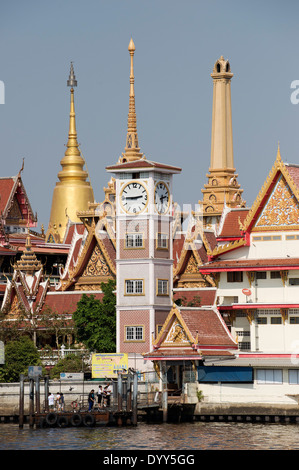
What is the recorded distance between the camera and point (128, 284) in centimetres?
9300

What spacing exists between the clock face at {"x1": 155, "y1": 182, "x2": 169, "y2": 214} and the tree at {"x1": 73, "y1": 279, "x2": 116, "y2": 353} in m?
5.78

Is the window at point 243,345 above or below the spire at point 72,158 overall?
below

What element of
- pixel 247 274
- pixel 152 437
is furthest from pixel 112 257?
pixel 152 437

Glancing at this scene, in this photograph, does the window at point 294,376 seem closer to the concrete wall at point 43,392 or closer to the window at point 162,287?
the concrete wall at point 43,392

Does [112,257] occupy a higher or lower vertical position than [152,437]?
higher

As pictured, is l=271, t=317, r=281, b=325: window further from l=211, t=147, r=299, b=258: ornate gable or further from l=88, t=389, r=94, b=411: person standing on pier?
l=88, t=389, r=94, b=411: person standing on pier

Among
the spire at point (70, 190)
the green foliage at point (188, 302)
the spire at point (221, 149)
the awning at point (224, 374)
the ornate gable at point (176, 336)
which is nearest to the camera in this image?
the awning at point (224, 374)

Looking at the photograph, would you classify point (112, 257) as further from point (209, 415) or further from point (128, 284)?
point (209, 415)

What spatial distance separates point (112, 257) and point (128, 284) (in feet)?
30.6

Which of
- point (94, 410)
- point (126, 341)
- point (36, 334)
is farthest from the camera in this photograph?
point (36, 334)

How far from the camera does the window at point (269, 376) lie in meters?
85.6

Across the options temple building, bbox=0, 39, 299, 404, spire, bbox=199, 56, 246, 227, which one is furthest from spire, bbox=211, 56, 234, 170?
temple building, bbox=0, 39, 299, 404

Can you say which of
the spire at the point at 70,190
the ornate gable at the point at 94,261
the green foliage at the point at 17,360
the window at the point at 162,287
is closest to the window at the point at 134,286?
the window at the point at 162,287

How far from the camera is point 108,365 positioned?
89125mm
